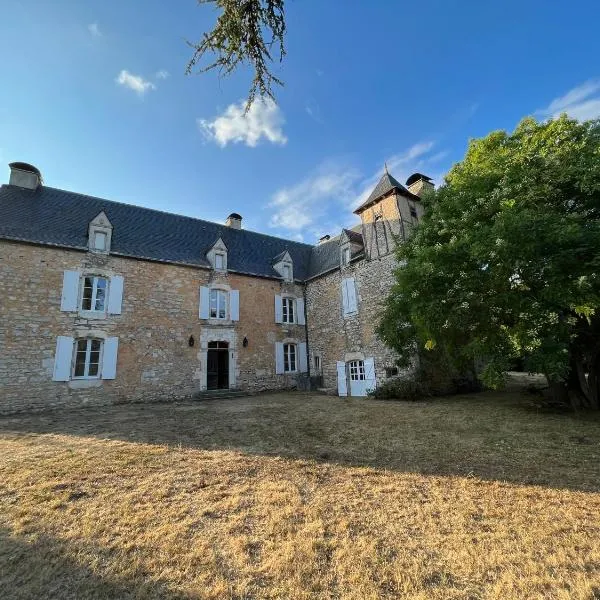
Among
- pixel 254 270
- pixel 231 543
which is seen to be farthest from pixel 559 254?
pixel 254 270

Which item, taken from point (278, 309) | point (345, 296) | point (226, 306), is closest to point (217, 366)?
point (226, 306)

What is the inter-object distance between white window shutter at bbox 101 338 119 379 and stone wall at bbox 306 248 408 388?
8.27 m

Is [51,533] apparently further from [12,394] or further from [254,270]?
[254,270]

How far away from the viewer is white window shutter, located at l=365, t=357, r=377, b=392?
12.6 m

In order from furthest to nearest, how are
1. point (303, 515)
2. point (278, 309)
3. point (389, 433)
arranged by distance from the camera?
point (278, 309) < point (389, 433) < point (303, 515)

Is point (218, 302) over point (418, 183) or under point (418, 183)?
under

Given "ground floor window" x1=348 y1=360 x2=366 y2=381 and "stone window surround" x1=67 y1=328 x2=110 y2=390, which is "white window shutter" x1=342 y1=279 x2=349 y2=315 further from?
"stone window surround" x1=67 y1=328 x2=110 y2=390

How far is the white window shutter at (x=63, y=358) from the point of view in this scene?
1049cm

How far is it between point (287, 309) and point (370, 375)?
206 inches

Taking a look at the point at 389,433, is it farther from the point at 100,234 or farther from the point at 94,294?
the point at 100,234

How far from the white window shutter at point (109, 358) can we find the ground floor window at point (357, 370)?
28.6ft

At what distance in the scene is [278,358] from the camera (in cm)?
1509

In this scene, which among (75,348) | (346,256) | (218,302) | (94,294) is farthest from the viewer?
(346,256)

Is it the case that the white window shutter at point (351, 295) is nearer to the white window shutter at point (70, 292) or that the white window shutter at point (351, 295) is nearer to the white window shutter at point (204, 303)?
the white window shutter at point (204, 303)
